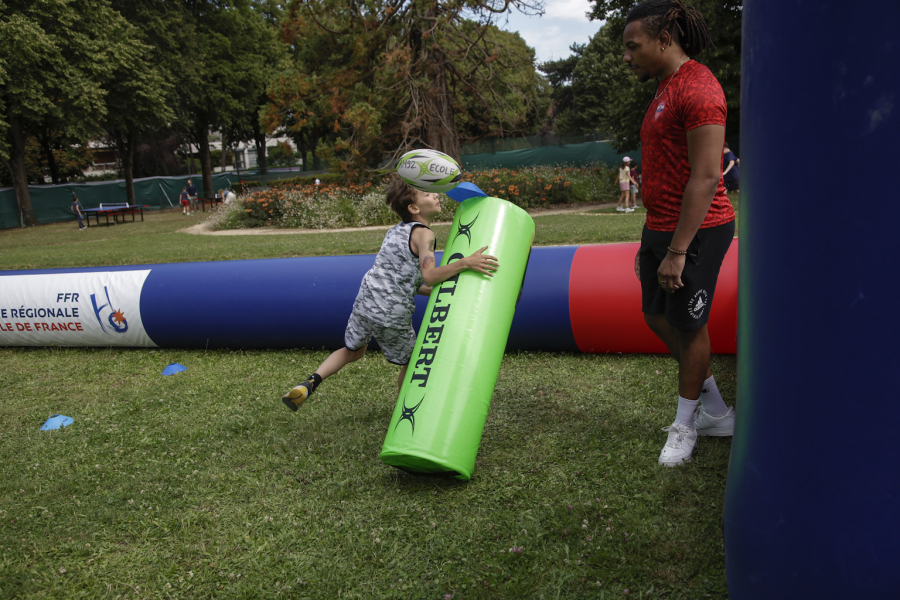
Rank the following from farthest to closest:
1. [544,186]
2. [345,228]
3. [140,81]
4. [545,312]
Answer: [140,81] < [544,186] < [345,228] < [545,312]

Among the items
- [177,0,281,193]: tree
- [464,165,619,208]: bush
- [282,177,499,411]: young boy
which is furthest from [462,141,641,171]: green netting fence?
[282,177,499,411]: young boy

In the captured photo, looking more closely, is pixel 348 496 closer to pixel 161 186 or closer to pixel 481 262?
pixel 481 262

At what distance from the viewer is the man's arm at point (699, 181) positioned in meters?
2.60

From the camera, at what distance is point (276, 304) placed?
18.5ft

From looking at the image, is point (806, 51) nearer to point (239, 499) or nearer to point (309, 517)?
point (309, 517)

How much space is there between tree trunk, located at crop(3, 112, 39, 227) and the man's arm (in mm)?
29959

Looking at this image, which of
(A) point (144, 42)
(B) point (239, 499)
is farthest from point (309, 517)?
(A) point (144, 42)

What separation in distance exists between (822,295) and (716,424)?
197cm

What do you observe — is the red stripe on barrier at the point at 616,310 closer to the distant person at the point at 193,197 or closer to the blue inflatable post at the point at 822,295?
the blue inflatable post at the point at 822,295

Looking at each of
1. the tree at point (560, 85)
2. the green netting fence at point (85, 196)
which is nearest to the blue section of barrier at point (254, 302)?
the green netting fence at point (85, 196)

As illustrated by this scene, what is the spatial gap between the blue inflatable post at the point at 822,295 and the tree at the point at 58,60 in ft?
86.2

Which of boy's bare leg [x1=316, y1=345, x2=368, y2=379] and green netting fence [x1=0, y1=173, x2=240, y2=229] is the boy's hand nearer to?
boy's bare leg [x1=316, y1=345, x2=368, y2=379]

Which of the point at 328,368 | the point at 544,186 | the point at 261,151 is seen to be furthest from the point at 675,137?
the point at 261,151

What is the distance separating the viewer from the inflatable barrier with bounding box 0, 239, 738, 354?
16.0 feet
